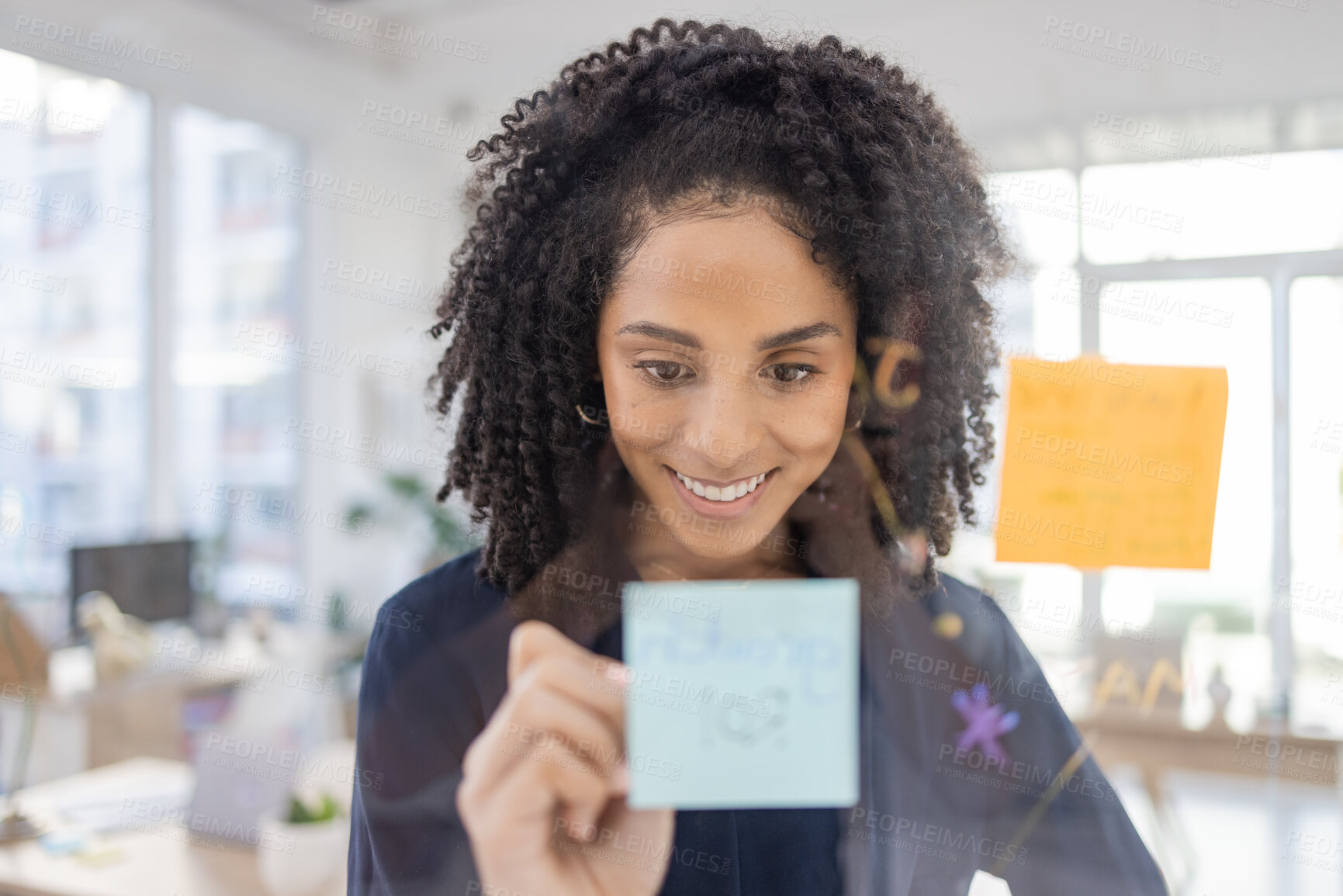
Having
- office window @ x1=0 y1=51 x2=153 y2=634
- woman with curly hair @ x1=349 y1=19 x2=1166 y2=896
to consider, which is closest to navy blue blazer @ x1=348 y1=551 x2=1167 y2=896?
woman with curly hair @ x1=349 y1=19 x2=1166 y2=896

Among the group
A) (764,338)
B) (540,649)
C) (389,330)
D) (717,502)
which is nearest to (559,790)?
(540,649)

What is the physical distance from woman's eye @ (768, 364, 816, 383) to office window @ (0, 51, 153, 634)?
0.63 metres

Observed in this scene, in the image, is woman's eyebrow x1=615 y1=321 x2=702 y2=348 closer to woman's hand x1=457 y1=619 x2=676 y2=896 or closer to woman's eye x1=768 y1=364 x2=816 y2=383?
woman's eye x1=768 y1=364 x2=816 y2=383

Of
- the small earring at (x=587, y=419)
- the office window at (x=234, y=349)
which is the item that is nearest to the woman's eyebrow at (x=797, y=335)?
the small earring at (x=587, y=419)

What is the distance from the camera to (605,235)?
20.5 inches

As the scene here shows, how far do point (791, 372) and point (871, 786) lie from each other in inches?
12.3

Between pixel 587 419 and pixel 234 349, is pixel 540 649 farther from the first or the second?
pixel 234 349

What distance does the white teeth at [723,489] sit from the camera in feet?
1.78

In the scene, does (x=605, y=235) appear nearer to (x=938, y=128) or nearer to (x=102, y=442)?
(x=938, y=128)

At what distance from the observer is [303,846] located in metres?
0.65

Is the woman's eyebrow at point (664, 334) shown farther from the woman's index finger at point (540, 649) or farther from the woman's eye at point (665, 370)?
the woman's index finger at point (540, 649)

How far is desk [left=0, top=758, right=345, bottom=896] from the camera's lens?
2.16 feet

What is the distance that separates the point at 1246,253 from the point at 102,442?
100cm

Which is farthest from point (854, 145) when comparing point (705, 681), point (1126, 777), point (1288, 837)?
point (1288, 837)
